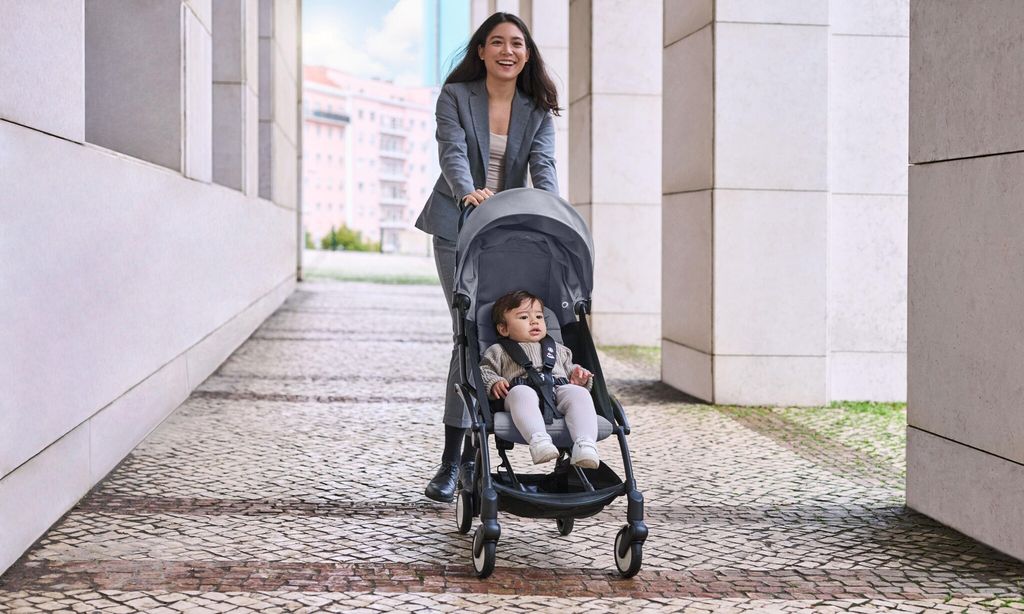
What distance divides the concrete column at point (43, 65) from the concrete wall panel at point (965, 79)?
3.35 metres

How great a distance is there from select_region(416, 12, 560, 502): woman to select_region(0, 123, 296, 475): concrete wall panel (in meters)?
1.43

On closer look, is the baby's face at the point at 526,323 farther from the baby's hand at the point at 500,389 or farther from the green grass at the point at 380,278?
the green grass at the point at 380,278

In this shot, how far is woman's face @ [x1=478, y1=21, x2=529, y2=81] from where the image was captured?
4.35 meters

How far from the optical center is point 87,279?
4617mm

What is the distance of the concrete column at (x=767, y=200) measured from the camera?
7203 millimetres

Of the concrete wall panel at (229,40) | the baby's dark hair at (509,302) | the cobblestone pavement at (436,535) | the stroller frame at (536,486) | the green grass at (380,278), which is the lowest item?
the cobblestone pavement at (436,535)

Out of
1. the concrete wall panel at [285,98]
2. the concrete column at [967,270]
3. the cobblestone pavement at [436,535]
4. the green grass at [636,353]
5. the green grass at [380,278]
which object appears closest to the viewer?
the cobblestone pavement at [436,535]

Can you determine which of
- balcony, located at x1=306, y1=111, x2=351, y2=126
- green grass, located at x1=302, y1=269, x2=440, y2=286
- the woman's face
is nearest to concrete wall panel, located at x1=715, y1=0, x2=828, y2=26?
the woman's face

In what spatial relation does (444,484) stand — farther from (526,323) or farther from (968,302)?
(968,302)

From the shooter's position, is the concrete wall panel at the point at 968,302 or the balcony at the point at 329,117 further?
the balcony at the point at 329,117

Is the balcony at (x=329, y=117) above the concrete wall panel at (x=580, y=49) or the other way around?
above

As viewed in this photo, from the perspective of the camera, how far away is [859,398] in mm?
7633

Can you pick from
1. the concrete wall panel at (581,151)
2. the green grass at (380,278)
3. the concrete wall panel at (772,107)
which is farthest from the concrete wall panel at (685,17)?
the green grass at (380,278)

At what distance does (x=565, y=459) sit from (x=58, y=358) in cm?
190
